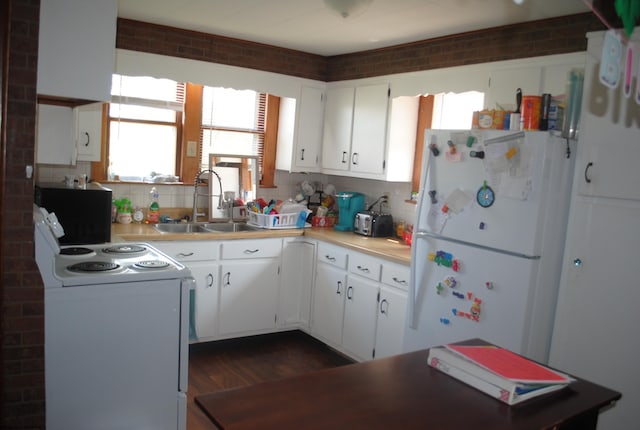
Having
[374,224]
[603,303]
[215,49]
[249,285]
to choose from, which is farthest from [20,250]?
[603,303]

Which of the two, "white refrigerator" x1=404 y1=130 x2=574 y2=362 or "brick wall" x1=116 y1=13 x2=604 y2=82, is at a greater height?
"brick wall" x1=116 y1=13 x2=604 y2=82

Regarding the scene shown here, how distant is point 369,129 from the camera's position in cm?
418

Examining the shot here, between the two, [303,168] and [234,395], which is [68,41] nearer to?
[234,395]

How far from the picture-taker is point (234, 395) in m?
1.39

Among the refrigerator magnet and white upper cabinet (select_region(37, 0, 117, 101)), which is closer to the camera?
white upper cabinet (select_region(37, 0, 117, 101))

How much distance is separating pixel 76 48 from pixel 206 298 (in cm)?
198

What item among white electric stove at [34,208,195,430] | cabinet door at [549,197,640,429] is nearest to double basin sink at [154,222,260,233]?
white electric stove at [34,208,195,430]

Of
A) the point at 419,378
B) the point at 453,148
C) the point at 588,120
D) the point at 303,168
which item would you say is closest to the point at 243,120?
the point at 303,168

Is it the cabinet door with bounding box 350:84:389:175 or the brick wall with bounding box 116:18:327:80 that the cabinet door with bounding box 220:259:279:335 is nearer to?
the cabinet door with bounding box 350:84:389:175

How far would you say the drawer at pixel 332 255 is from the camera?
3.88 m

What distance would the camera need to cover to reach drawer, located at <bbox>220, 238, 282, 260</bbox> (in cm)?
389

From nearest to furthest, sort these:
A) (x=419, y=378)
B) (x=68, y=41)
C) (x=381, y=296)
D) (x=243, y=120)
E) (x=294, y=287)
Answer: (x=419, y=378) → (x=68, y=41) → (x=381, y=296) → (x=294, y=287) → (x=243, y=120)

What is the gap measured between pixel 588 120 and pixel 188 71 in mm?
2780

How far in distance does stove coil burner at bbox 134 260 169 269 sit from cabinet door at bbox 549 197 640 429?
1944 mm
